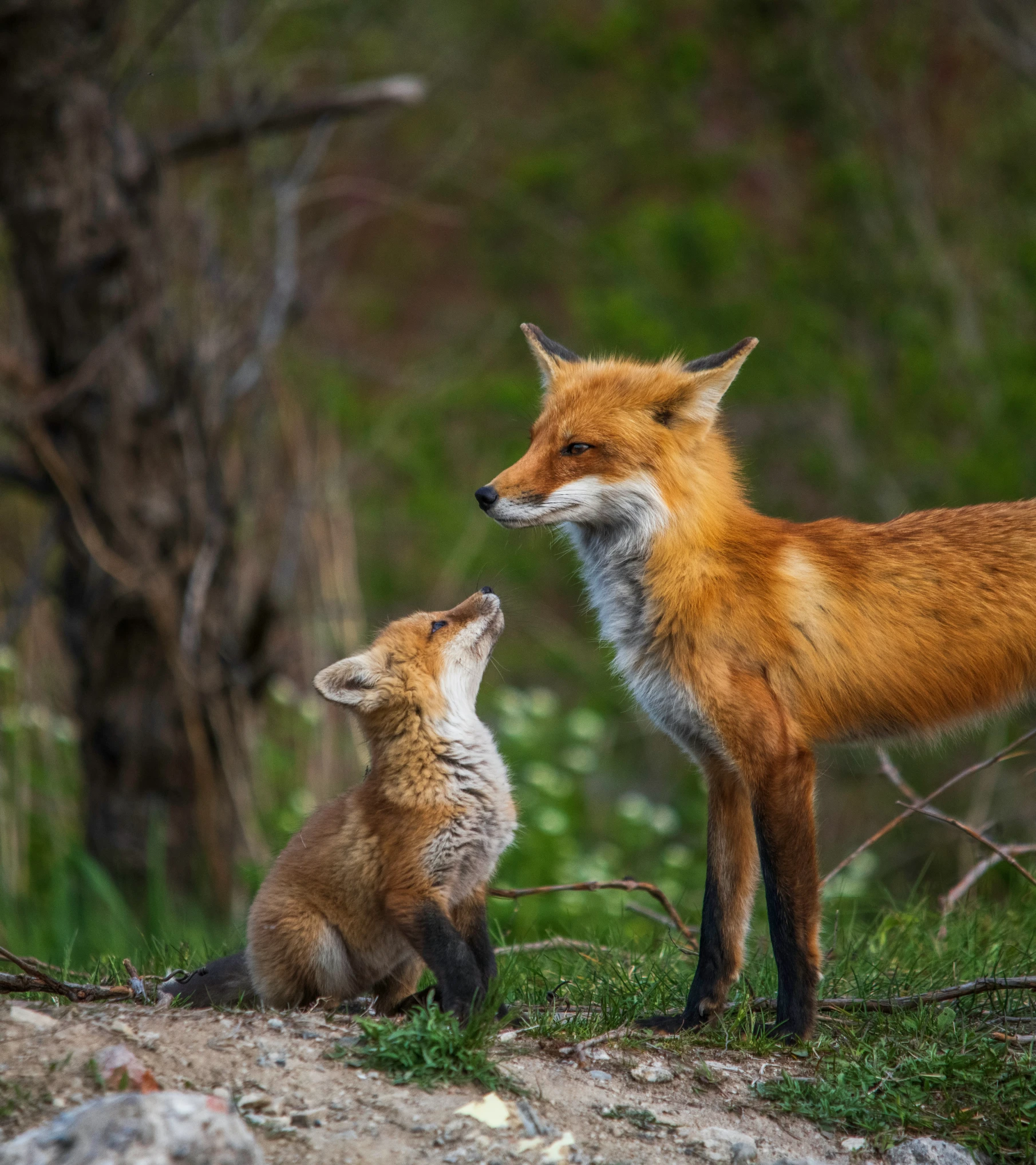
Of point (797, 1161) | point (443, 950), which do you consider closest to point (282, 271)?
point (443, 950)

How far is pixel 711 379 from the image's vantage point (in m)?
3.85

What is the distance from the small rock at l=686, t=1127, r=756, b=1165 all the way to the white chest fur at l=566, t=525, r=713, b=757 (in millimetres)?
1118

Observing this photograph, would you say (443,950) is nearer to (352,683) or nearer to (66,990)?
(352,683)

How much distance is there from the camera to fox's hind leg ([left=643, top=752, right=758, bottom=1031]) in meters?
3.63

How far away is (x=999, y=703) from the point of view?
12.6 feet

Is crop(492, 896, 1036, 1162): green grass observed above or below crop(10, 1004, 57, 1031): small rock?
below

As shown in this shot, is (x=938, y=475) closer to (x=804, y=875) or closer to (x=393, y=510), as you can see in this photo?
(x=393, y=510)

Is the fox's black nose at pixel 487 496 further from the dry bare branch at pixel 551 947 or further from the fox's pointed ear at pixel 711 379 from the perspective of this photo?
the dry bare branch at pixel 551 947

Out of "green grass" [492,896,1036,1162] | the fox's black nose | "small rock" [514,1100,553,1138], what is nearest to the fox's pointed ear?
the fox's black nose

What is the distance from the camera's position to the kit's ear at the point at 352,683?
362 cm

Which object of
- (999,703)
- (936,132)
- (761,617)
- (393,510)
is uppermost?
(936,132)

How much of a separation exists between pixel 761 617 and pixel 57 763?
18.8 ft

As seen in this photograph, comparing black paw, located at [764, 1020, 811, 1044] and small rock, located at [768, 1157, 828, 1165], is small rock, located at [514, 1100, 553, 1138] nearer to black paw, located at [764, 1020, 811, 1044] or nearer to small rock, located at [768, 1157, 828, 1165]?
small rock, located at [768, 1157, 828, 1165]

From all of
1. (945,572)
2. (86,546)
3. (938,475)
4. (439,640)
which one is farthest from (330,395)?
(945,572)
